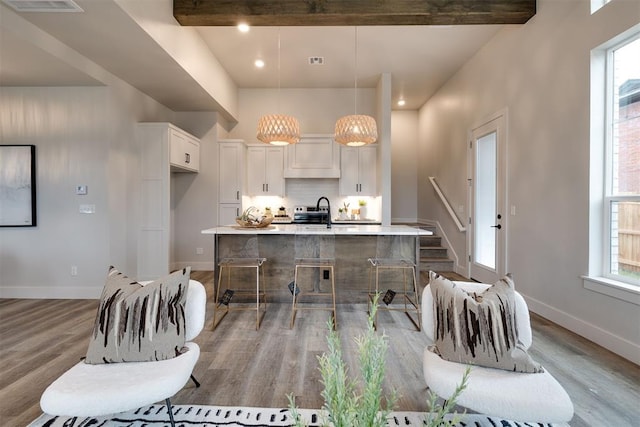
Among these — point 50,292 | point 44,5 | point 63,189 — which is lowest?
point 50,292

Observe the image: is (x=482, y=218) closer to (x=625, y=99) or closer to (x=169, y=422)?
(x=625, y=99)

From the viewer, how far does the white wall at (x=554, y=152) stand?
2.70m

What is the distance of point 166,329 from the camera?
5.69 feet

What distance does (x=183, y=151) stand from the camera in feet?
17.0

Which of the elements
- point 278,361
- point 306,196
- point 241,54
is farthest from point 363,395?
point 306,196

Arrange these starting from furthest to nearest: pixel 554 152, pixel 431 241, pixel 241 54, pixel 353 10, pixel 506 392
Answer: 1. pixel 431 241
2. pixel 241 54
3. pixel 353 10
4. pixel 554 152
5. pixel 506 392

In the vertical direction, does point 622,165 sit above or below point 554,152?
below

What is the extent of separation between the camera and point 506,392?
1.43m

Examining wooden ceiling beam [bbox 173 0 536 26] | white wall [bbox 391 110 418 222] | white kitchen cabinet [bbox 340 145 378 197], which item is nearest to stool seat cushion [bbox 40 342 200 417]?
wooden ceiling beam [bbox 173 0 536 26]

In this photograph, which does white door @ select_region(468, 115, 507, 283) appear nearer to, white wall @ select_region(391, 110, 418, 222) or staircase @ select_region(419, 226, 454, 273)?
staircase @ select_region(419, 226, 454, 273)

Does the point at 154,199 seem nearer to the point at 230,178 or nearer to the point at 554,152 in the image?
the point at 230,178

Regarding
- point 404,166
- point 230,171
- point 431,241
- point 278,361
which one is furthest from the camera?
point 404,166

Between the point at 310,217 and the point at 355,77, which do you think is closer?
the point at 355,77

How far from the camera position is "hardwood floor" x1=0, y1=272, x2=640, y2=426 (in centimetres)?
197
